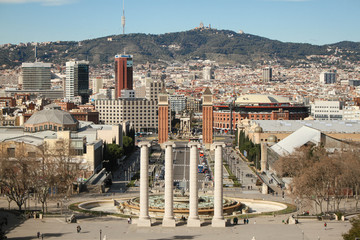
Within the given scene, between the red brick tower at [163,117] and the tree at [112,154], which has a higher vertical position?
the red brick tower at [163,117]

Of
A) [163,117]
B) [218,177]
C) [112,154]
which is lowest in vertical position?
[112,154]

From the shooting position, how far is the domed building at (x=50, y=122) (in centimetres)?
9512

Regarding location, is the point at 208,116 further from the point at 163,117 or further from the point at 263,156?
the point at 263,156

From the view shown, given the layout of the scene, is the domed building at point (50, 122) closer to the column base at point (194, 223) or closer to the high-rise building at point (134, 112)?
the column base at point (194, 223)

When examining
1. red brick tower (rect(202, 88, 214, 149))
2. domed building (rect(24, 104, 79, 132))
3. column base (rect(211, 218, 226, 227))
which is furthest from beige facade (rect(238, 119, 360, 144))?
column base (rect(211, 218, 226, 227))

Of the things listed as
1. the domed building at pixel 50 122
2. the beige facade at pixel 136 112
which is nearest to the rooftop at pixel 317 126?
the domed building at pixel 50 122

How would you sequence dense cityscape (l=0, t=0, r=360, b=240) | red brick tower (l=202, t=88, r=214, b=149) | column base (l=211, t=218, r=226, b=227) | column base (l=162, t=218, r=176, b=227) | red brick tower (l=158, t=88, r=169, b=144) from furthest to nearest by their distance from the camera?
red brick tower (l=202, t=88, r=214, b=149) < red brick tower (l=158, t=88, r=169, b=144) < column base (l=211, t=218, r=226, b=227) < column base (l=162, t=218, r=176, b=227) < dense cityscape (l=0, t=0, r=360, b=240)

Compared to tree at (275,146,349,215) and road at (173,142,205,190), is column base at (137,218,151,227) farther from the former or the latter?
road at (173,142,205,190)

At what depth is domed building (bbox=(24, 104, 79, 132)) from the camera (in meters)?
95.1

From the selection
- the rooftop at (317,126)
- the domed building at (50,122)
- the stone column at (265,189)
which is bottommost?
the stone column at (265,189)

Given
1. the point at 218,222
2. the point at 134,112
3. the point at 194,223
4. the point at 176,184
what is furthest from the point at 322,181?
the point at 134,112

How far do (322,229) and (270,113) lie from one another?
11120 centimetres

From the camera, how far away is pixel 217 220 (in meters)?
48.5

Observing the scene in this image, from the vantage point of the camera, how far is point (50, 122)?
95875mm
